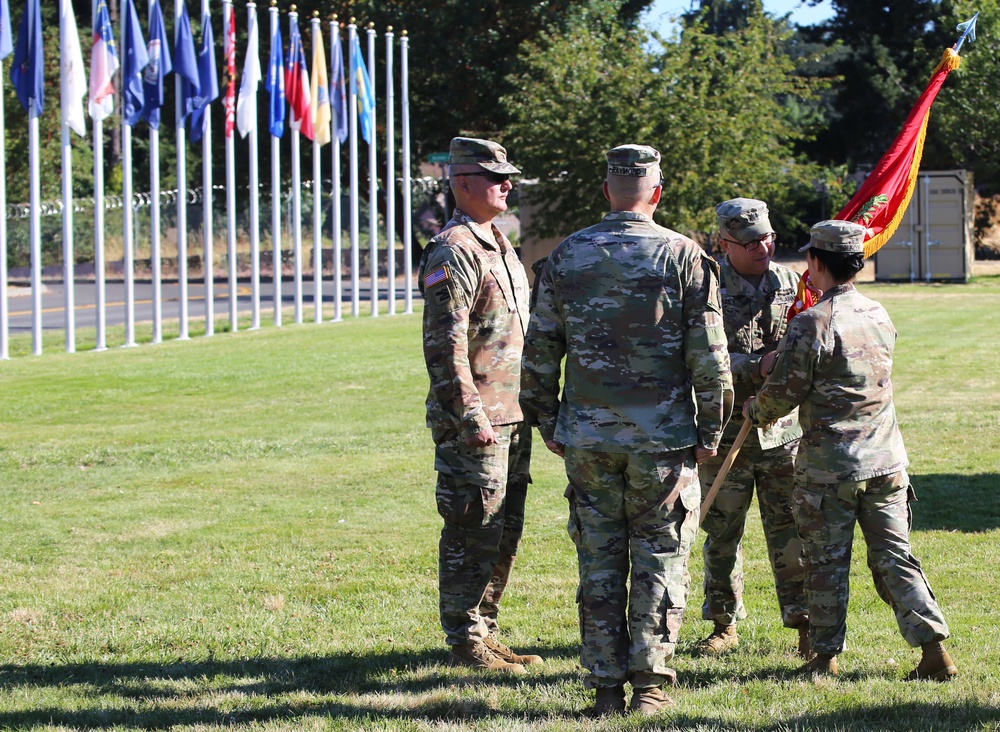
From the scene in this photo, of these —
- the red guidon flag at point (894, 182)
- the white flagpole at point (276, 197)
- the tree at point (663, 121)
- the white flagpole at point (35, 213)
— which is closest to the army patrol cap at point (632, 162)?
the red guidon flag at point (894, 182)

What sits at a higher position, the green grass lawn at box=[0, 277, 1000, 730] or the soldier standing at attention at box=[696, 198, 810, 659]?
the soldier standing at attention at box=[696, 198, 810, 659]

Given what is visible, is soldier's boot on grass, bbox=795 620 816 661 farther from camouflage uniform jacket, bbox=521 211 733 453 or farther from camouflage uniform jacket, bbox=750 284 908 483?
camouflage uniform jacket, bbox=521 211 733 453

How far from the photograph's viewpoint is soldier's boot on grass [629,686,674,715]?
4621 mm

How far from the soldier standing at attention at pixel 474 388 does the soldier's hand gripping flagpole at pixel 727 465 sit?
814 millimetres

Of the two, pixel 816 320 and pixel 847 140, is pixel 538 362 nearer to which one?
pixel 816 320

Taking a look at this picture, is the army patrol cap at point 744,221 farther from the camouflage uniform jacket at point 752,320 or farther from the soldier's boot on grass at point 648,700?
the soldier's boot on grass at point 648,700

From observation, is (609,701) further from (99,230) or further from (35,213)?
(99,230)

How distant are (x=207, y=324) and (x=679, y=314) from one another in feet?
66.1

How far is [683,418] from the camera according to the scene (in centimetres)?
464

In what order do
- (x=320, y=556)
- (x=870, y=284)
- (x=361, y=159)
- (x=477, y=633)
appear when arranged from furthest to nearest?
(x=361, y=159) → (x=870, y=284) → (x=320, y=556) → (x=477, y=633)

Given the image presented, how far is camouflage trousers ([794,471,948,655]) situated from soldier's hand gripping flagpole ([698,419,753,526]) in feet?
1.18

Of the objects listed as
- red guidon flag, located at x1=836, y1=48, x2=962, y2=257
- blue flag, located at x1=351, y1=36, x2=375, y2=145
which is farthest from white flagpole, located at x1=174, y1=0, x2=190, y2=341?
red guidon flag, located at x1=836, y1=48, x2=962, y2=257

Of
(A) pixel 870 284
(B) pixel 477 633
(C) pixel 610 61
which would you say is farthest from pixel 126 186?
(A) pixel 870 284

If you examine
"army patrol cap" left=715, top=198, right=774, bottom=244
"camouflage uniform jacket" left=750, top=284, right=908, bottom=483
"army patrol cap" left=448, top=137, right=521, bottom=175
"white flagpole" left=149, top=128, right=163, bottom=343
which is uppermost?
"white flagpole" left=149, top=128, right=163, bottom=343
